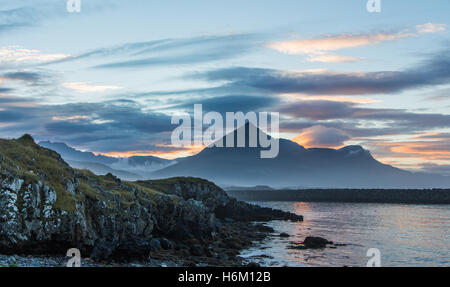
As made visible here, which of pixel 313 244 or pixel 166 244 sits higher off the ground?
pixel 166 244

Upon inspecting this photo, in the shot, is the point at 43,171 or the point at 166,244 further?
the point at 166,244

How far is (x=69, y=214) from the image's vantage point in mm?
38062

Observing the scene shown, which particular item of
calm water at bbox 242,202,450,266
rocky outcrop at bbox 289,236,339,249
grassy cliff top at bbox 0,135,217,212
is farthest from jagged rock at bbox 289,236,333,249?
grassy cliff top at bbox 0,135,217,212

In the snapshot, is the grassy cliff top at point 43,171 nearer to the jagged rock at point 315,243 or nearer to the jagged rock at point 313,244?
the jagged rock at point 313,244

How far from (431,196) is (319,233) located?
481 ft

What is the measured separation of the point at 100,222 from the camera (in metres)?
43.0

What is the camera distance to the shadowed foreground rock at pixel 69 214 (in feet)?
115

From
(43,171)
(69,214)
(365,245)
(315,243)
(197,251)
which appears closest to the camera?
(69,214)

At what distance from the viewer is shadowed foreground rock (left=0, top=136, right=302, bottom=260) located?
1378 inches

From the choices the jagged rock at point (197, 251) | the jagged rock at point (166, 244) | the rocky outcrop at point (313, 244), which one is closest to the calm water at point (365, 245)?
the rocky outcrop at point (313, 244)

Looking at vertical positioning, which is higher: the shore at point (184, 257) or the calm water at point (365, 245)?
the shore at point (184, 257)

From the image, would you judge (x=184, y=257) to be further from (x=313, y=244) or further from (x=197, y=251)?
(x=313, y=244)

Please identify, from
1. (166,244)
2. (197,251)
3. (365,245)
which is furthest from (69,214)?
(365,245)
